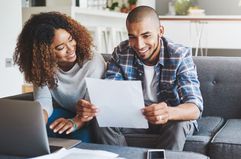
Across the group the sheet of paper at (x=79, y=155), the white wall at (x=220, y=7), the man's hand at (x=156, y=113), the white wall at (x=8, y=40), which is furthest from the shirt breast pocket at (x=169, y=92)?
the white wall at (x=220, y=7)

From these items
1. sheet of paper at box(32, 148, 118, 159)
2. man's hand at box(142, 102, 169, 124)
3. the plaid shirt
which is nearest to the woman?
the plaid shirt

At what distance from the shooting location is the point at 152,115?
5.34 ft

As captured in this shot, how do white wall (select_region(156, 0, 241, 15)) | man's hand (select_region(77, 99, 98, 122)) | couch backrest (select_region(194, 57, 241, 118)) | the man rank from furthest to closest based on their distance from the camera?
1. white wall (select_region(156, 0, 241, 15))
2. couch backrest (select_region(194, 57, 241, 118))
3. the man
4. man's hand (select_region(77, 99, 98, 122))

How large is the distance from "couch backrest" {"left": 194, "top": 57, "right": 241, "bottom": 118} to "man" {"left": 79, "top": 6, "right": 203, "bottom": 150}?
43 cm

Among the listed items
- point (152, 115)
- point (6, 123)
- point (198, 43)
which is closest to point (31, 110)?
point (6, 123)

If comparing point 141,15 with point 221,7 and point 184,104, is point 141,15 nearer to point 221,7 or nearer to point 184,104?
point 184,104

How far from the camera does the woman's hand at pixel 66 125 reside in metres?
1.79

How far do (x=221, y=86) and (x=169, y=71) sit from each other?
57cm

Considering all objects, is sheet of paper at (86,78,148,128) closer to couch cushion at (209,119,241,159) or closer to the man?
the man

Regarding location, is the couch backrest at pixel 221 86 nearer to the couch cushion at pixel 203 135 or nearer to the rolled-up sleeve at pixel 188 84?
the couch cushion at pixel 203 135

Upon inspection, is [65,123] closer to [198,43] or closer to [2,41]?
[2,41]

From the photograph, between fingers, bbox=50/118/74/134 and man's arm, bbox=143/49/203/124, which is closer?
man's arm, bbox=143/49/203/124

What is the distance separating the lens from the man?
183 centimetres

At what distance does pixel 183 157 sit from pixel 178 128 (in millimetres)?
436
